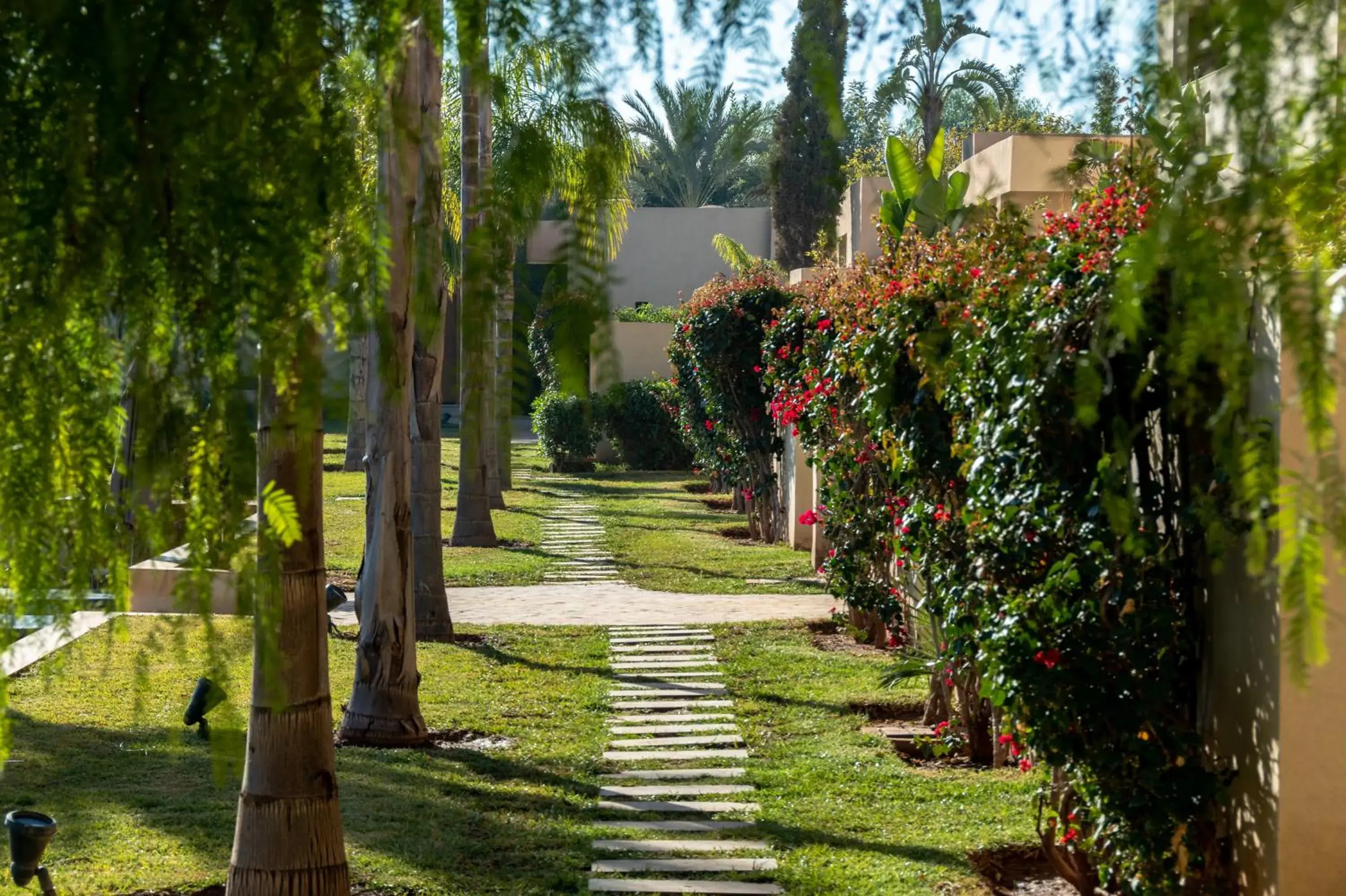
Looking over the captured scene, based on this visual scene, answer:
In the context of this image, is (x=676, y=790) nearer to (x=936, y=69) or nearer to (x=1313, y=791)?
(x=1313, y=791)

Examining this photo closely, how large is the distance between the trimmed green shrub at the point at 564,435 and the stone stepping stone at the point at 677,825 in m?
22.0

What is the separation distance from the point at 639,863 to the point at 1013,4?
4986 millimetres

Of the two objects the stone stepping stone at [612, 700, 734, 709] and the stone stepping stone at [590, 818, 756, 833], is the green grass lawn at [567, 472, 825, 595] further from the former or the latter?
the stone stepping stone at [590, 818, 756, 833]

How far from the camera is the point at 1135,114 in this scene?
1.96 metres

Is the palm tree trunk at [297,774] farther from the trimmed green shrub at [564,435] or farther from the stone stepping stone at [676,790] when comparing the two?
the trimmed green shrub at [564,435]

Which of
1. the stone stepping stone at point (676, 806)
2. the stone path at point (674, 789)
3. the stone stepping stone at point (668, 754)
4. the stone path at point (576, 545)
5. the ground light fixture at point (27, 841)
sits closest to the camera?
the ground light fixture at point (27, 841)

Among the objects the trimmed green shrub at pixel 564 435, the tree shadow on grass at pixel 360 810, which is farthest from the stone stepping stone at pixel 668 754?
the trimmed green shrub at pixel 564 435

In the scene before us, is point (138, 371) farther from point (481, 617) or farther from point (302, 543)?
point (481, 617)

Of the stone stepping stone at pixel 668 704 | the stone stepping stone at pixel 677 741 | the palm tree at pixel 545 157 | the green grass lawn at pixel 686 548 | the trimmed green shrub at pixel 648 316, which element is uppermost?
the trimmed green shrub at pixel 648 316

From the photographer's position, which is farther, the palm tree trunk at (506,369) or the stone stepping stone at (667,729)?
the stone stepping stone at (667,729)

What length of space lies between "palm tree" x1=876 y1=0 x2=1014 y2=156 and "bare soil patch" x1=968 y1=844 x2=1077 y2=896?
13.1 ft

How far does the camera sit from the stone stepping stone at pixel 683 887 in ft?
19.4

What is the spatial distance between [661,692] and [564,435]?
20.6 metres

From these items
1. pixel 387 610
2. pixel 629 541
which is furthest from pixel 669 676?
pixel 629 541
